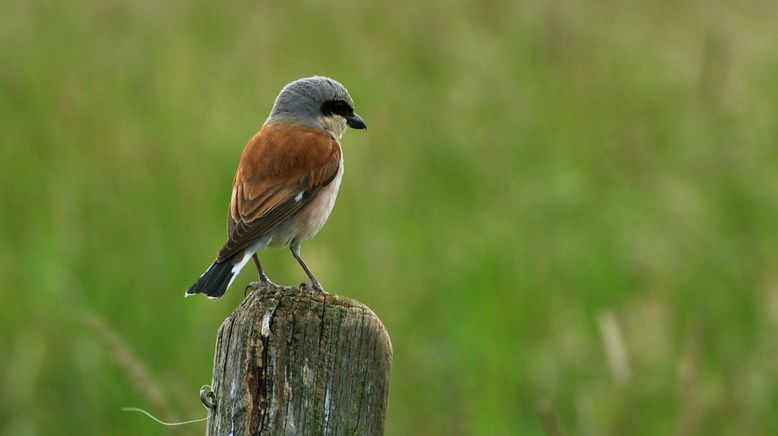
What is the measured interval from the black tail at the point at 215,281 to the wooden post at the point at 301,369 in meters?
1.02

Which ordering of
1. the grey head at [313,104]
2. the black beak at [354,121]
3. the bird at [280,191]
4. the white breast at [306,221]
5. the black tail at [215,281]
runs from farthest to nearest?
1. the black beak at [354,121]
2. the grey head at [313,104]
3. the white breast at [306,221]
4. the bird at [280,191]
5. the black tail at [215,281]

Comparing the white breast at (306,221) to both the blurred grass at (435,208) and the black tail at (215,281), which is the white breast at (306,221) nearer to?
the black tail at (215,281)

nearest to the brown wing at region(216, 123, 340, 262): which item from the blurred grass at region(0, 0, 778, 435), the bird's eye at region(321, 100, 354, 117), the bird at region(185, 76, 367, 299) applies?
the bird at region(185, 76, 367, 299)

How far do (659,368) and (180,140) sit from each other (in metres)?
3.10

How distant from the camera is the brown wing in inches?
161

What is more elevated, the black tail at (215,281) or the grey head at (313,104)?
the grey head at (313,104)

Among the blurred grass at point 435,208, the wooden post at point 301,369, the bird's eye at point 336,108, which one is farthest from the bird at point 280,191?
the wooden post at point 301,369

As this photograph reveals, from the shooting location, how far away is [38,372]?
492 centimetres

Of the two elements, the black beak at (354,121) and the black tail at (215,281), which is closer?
the black tail at (215,281)

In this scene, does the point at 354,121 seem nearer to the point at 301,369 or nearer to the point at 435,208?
the point at 435,208

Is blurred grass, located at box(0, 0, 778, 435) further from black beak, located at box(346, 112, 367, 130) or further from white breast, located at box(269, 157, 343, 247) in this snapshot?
black beak, located at box(346, 112, 367, 130)

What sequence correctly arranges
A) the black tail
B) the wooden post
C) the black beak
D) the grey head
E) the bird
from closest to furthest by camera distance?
the wooden post, the black tail, the bird, the grey head, the black beak

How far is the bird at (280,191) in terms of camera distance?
13.2ft

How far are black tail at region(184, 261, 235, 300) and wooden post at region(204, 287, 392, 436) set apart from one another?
1024mm
